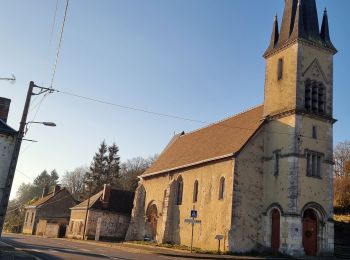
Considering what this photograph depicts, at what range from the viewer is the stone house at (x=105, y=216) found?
1848 inches

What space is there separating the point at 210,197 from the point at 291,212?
23.4ft

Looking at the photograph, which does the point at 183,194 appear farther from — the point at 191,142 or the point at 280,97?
the point at 280,97

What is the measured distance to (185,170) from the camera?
3819 centimetres

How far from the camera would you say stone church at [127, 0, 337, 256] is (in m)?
29.5

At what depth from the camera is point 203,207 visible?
34.1m

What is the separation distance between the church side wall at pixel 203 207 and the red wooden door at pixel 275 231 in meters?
3.19

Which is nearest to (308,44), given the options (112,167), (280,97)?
(280,97)

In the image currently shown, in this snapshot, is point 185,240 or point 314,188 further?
point 185,240

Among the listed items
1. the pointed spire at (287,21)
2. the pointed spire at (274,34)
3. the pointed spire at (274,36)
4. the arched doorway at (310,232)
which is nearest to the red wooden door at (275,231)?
the arched doorway at (310,232)

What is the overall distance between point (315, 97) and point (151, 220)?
20468 millimetres

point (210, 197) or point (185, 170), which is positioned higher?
point (185, 170)

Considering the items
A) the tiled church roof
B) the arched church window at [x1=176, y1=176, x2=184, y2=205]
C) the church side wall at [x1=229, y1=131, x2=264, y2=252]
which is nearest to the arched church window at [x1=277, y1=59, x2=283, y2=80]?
the tiled church roof

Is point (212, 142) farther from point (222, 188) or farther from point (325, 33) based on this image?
point (325, 33)

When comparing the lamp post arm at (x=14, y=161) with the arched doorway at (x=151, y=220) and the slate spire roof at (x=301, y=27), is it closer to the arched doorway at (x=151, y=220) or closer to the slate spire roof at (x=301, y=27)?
the slate spire roof at (x=301, y=27)
